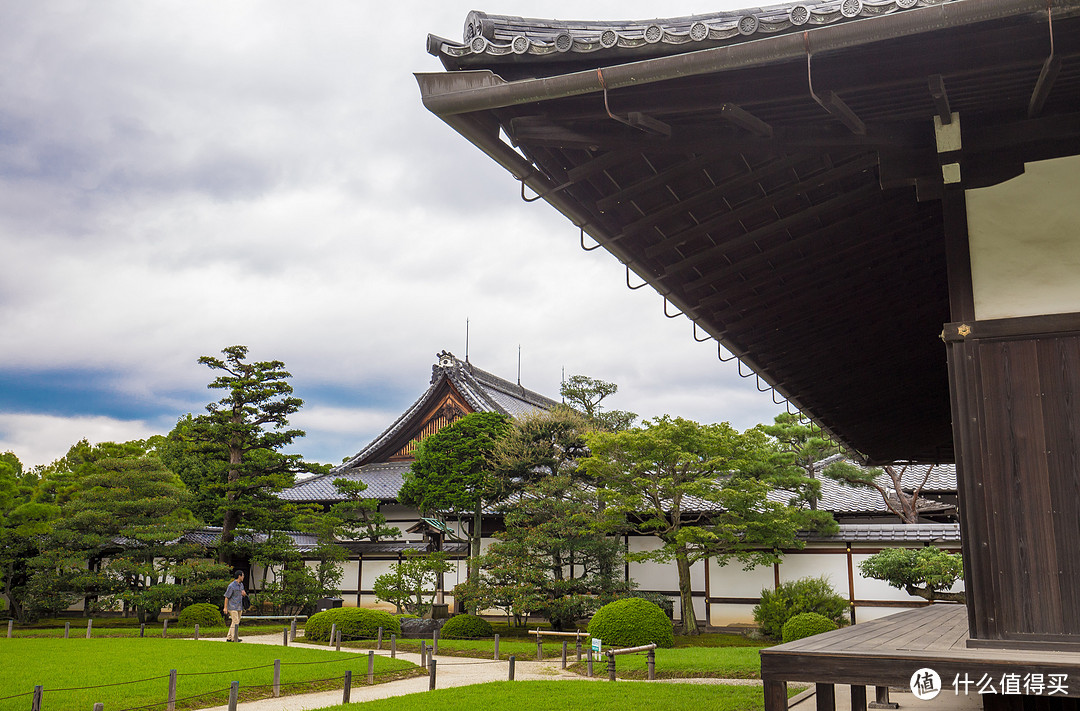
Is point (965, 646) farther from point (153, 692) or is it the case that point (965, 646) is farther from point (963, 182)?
point (153, 692)

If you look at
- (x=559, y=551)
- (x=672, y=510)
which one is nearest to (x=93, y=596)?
(x=559, y=551)

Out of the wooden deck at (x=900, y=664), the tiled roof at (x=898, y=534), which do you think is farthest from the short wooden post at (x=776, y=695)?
the tiled roof at (x=898, y=534)

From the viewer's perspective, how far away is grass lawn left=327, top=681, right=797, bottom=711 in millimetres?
9133

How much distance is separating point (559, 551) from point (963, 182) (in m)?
16.8

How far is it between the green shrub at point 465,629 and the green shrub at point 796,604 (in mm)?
6488

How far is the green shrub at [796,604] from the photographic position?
1756 cm

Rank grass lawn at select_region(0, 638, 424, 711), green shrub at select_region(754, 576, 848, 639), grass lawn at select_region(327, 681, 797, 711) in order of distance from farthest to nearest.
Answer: green shrub at select_region(754, 576, 848, 639) → grass lawn at select_region(0, 638, 424, 711) → grass lawn at select_region(327, 681, 797, 711)

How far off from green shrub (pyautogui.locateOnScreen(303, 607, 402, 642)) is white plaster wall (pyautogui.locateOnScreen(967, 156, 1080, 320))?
53.4 feet

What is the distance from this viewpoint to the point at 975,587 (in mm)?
3469

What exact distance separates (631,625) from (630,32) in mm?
13552

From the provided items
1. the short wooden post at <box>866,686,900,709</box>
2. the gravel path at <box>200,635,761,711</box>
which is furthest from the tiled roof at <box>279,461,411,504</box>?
the short wooden post at <box>866,686,900,709</box>

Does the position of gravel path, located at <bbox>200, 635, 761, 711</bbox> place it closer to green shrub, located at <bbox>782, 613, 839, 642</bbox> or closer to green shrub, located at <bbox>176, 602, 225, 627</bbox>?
green shrub, located at <bbox>782, 613, 839, 642</bbox>

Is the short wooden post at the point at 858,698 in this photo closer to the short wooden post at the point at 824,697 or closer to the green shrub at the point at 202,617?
the short wooden post at the point at 824,697

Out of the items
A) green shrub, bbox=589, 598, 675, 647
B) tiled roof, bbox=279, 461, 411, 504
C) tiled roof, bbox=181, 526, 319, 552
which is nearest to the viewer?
green shrub, bbox=589, 598, 675, 647
